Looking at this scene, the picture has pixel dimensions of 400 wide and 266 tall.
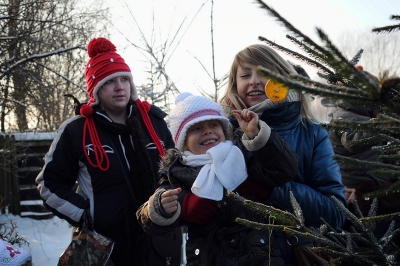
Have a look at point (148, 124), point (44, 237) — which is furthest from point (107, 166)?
point (44, 237)

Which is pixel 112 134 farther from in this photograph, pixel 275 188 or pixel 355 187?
pixel 355 187

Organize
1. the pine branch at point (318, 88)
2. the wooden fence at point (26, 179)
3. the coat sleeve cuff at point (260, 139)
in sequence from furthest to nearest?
the wooden fence at point (26, 179) → the coat sleeve cuff at point (260, 139) → the pine branch at point (318, 88)

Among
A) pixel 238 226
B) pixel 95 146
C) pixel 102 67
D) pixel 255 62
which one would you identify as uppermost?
pixel 102 67

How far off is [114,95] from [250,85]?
1215mm

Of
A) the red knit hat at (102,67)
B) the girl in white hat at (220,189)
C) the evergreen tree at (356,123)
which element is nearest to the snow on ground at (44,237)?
the red knit hat at (102,67)

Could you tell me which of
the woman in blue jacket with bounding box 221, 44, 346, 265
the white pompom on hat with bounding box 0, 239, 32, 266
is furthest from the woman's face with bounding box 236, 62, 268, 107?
the white pompom on hat with bounding box 0, 239, 32, 266

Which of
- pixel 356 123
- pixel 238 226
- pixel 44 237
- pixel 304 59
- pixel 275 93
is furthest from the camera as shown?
pixel 44 237

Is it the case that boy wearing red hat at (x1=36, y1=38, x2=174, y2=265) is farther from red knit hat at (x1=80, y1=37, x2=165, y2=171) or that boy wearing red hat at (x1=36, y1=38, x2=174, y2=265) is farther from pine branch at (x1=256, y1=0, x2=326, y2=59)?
pine branch at (x1=256, y1=0, x2=326, y2=59)

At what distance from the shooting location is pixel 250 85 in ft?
7.38

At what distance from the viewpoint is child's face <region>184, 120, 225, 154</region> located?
2.13 metres

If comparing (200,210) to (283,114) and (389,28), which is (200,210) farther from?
(389,28)

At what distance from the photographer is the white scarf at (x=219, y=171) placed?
188 cm

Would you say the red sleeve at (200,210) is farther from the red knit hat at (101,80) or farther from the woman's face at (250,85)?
the red knit hat at (101,80)

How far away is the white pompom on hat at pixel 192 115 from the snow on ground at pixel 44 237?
15.7 ft
